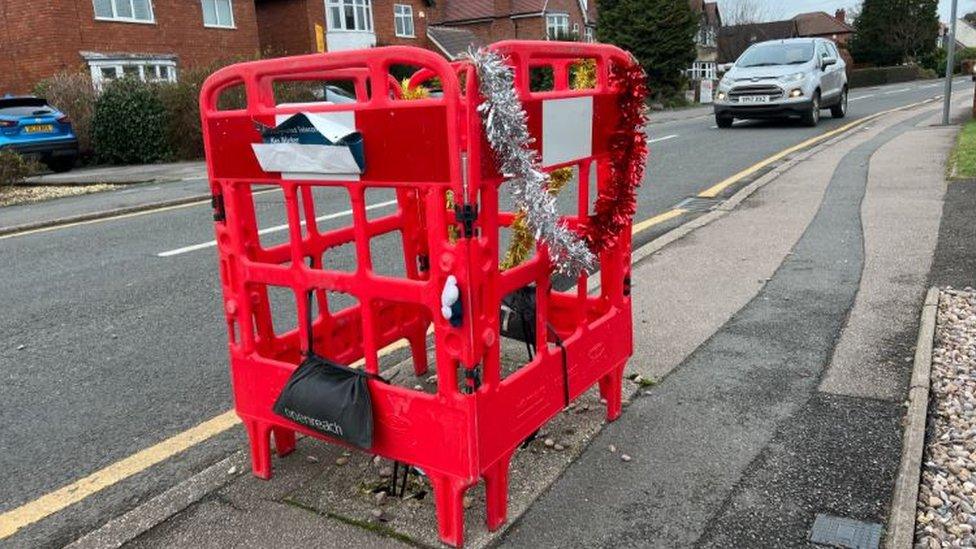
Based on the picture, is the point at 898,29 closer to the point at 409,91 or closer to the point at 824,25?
the point at 824,25

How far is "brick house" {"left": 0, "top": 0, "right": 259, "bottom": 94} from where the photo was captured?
75.2ft

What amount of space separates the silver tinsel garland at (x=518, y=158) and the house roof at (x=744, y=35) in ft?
259

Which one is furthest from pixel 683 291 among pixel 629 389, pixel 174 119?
pixel 174 119

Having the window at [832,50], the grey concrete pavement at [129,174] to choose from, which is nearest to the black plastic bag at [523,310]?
the grey concrete pavement at [129,174]

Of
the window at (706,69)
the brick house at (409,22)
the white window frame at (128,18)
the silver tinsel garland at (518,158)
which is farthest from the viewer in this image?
the window at (706,69)

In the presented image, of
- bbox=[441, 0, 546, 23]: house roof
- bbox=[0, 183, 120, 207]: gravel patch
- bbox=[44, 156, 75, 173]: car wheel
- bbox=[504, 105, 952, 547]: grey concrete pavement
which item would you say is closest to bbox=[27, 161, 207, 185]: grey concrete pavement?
bbox=[44, 156, 75, 173]: car wheel

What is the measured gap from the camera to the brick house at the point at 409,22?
32.8 meters

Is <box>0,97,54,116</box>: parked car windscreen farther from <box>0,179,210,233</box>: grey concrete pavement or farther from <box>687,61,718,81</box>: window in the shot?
<box>687,61,718,81</box>: window

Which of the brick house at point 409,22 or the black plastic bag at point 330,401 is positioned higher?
the brick house at point 409,22

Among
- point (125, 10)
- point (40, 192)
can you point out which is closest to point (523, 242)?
point (40, 192)

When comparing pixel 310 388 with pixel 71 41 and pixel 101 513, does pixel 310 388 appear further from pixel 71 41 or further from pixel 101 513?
pixel 71 41

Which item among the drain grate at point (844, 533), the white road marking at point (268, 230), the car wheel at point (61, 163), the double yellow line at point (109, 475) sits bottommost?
the drain grate at point (844, 533)

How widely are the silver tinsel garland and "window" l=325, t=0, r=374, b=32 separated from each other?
32856 millimetres

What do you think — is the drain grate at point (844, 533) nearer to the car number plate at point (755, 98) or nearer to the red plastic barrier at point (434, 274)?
the red plastic barrier at point (434, 274)
